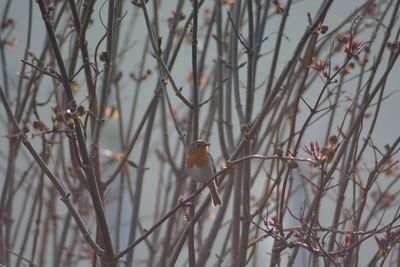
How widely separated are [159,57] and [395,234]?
44.4 inches

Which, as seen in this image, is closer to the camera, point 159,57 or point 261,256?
point 159,57

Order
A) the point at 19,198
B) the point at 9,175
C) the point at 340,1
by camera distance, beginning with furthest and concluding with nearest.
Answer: the point at 19,198, the point at 340,1, the point at 9,175

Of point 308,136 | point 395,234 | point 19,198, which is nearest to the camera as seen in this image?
point 395,234

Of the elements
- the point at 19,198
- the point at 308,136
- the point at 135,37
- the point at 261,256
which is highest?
the point at 135,37

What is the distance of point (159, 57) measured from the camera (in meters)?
2.64

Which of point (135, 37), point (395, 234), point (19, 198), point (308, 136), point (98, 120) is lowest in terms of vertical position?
point (395, 234)

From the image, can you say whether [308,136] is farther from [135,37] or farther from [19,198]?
[19,198]

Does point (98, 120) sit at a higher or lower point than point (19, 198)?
lower

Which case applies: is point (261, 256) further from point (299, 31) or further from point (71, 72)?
point (71, 72)

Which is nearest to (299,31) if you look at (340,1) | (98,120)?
(340,1)

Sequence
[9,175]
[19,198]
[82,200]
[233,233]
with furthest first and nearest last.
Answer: [19,198]
[82,200]
[9,175]
[233,233]

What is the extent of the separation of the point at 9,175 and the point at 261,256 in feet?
12.1

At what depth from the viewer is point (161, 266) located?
3422 mm

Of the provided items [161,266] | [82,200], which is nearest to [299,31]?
[82,200]
